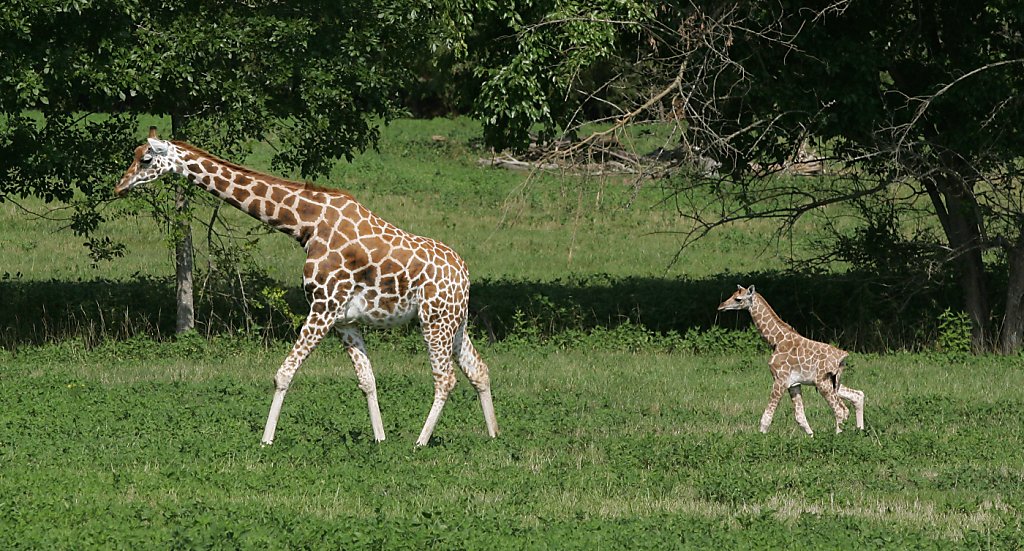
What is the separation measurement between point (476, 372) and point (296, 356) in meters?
1.78

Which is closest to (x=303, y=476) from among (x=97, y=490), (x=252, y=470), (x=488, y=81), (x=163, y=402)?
(x=252, y=470)

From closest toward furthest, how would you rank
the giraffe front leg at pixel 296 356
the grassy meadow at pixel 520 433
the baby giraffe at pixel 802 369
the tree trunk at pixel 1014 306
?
the grassy meadow at pixel 520 433 < the giraffe front leg at pixel 296 356 < the baby giraffe at pixel 802 369 < the tree trunk at pixel 1014 306

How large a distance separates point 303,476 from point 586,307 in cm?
1189

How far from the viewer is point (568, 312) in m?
22.0

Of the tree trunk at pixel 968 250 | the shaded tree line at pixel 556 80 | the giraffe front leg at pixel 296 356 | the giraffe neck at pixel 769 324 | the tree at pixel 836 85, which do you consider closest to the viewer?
the giraffe front leg at pixel 296 356

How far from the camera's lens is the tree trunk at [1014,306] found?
20.5m

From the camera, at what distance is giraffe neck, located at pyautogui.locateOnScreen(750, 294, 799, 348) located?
44.7 ft

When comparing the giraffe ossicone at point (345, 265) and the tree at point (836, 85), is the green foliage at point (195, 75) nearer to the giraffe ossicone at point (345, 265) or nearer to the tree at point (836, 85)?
the tree at point (836, 85)

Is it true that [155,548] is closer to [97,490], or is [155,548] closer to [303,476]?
[97,490]

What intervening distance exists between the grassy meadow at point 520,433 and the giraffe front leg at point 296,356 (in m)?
0.23

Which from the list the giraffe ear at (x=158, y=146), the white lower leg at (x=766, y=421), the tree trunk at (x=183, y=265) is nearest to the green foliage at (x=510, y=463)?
the white lower leg at (x=766, y=421)

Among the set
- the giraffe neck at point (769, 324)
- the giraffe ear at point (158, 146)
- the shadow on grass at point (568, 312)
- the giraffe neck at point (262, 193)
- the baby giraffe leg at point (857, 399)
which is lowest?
the shadow on grass at point (568, 312)

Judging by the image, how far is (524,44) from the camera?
19109mm

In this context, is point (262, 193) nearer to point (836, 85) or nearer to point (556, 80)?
point (556, 80)
